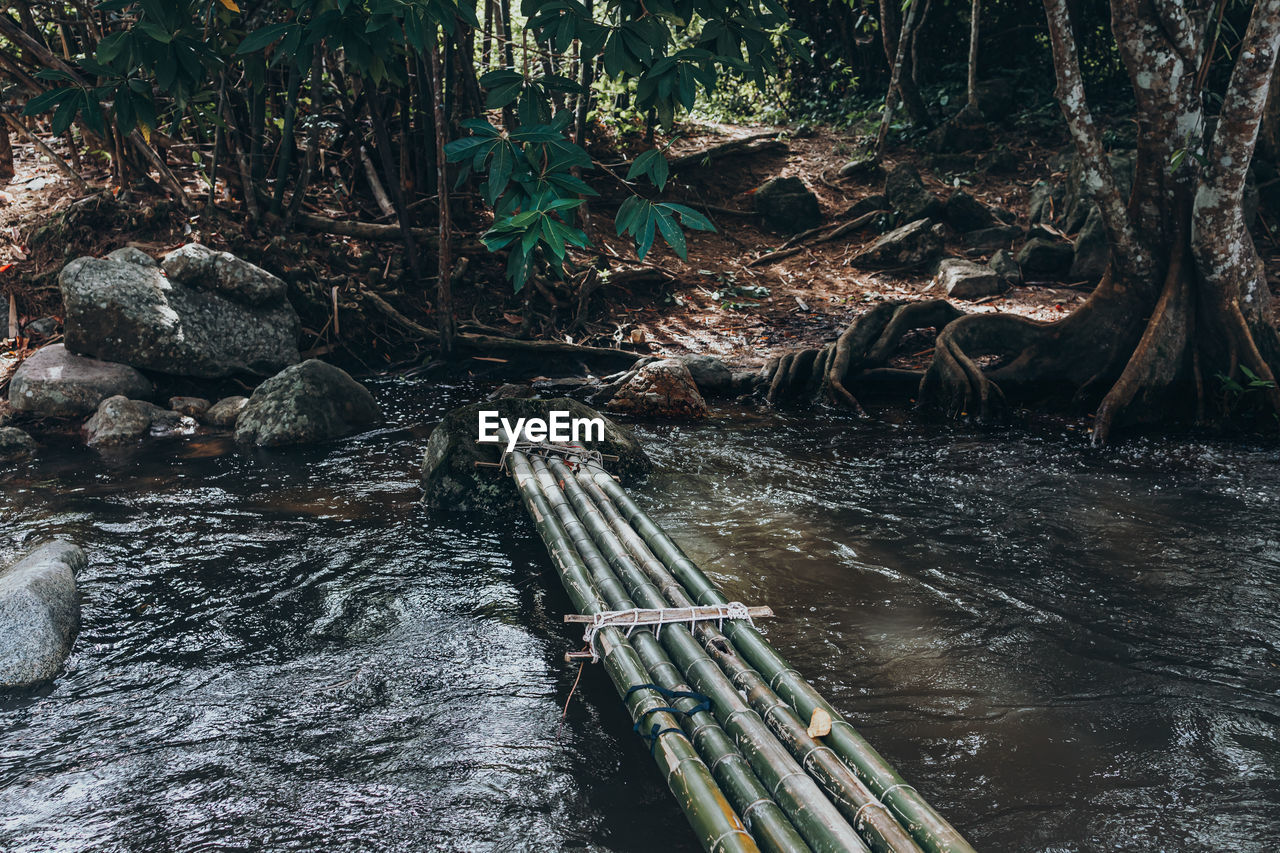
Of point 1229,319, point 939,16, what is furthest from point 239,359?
point 939,16

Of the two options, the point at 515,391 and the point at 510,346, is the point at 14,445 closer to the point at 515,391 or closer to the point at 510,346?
the point at 515,391

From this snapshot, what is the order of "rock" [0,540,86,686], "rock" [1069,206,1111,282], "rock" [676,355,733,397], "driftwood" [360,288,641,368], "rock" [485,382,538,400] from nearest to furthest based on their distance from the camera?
"rock" [0,540,86,686] → "rock" [485,382,538,400] → "rock" [676,355,733,397] → "driftwood" [360,288,641,368] → "rock" [1069,206,1111,282]

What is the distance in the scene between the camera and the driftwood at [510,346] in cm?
877

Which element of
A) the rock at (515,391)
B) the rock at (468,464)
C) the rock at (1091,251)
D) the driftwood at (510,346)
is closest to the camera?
the rock at (468,464)

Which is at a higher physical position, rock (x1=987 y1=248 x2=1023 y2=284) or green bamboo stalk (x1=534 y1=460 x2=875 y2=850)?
rock (x1=987 y1=248 x2=1023 y2=284)

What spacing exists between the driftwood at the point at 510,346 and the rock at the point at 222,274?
3.82 ft

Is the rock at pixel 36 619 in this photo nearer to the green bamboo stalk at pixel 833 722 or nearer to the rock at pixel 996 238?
the green bamboo stalk at pixel 833 722

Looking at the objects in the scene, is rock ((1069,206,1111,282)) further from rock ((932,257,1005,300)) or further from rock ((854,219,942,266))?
rock ((854,219,942,266))

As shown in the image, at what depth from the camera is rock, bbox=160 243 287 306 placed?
7516 mm

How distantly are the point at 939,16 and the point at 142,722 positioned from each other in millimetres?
15358

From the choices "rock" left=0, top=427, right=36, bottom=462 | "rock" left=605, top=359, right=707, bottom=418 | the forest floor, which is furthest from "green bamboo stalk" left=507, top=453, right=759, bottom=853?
the forest floor

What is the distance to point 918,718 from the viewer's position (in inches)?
133

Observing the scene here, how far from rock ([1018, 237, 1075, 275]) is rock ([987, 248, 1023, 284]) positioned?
14cm

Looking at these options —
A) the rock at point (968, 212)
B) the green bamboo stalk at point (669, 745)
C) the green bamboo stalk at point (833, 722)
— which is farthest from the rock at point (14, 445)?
the rock at point (968, 212)
